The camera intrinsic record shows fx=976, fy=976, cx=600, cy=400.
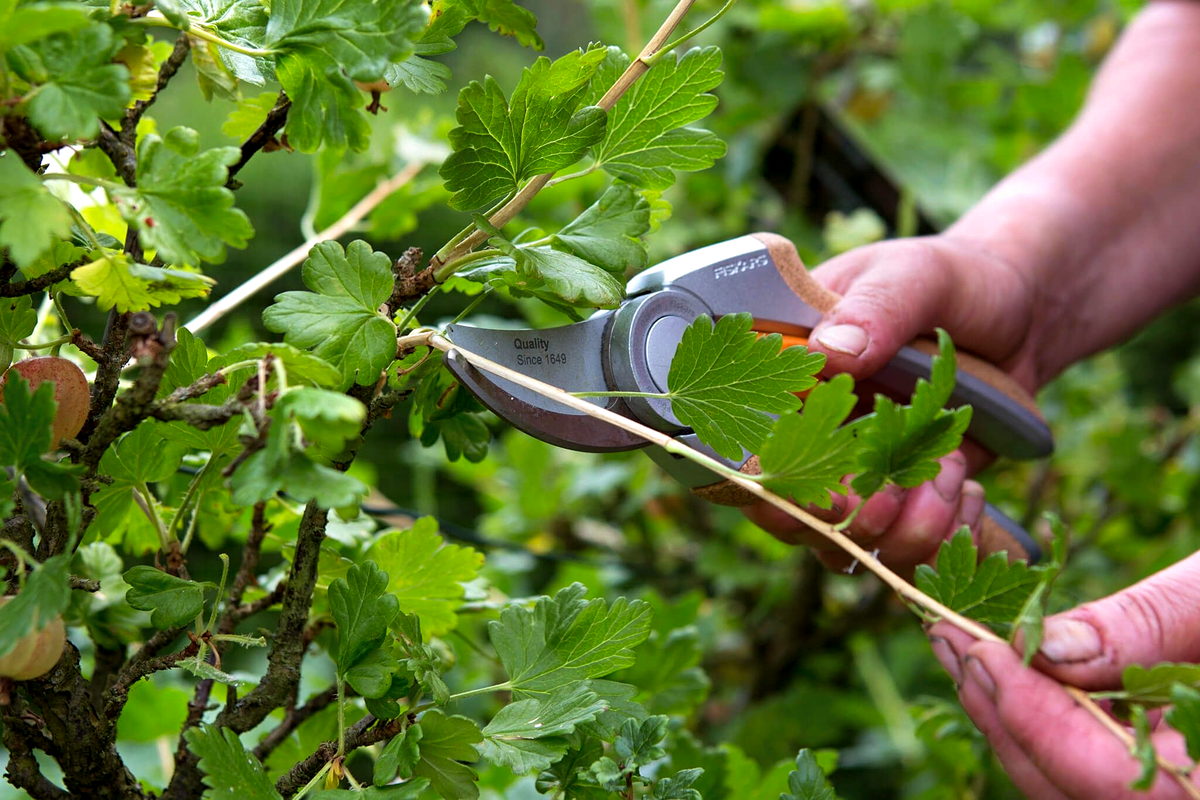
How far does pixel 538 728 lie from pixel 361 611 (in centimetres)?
8

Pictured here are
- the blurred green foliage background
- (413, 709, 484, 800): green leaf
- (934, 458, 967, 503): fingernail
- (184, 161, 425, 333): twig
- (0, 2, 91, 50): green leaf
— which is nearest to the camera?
(0, 2, 91, 50): green leaf

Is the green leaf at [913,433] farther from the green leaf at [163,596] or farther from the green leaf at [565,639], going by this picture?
the green leaf at [163,596]

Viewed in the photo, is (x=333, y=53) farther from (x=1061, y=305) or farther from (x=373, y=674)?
(x=1061, y=305)

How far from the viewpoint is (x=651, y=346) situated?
457 millimetres

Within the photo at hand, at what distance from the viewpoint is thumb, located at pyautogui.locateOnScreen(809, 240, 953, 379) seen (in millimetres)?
551

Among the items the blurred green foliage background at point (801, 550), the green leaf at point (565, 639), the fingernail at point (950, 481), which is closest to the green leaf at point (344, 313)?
the green leaf at point (565, 639)

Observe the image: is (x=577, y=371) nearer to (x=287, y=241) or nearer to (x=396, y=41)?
(x=396, y=41)

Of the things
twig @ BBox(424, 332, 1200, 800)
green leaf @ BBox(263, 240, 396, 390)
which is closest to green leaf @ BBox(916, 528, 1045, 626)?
twig @ BBox(424, 332, 1200, 800)

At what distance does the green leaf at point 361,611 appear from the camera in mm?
346

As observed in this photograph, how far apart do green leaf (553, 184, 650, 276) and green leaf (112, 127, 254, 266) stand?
0.13m

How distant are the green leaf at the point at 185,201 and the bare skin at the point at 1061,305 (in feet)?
1.02

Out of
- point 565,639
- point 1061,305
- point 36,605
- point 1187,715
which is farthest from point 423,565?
point 1061,305

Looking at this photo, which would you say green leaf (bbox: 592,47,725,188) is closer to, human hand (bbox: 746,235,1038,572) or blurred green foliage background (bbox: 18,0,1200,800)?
human hand (bbox: 746,235,1038,572)

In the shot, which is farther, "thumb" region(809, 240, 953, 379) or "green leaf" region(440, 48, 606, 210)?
"thumb" region(809, 240, 953, 379)
